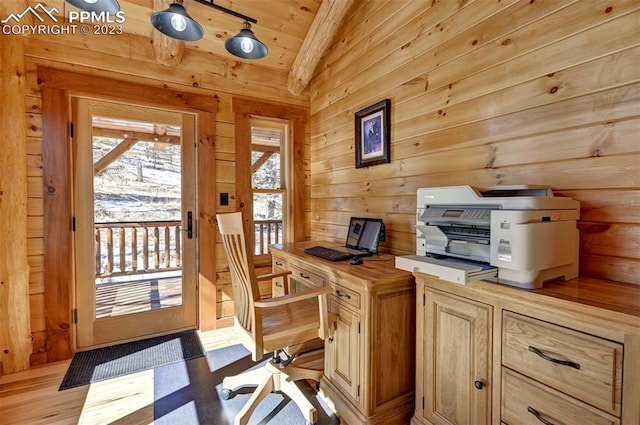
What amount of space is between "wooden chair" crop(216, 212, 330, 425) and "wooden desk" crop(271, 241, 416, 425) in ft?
0.48

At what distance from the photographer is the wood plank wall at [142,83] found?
2301mm

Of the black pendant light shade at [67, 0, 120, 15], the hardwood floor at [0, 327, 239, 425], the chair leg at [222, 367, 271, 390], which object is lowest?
the hardwood floor at [0, 327, 239, 425]

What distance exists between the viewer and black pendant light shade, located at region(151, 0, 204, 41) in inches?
76.8

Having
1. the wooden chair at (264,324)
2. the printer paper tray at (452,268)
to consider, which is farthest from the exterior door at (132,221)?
the printer paper tray at (452,268)

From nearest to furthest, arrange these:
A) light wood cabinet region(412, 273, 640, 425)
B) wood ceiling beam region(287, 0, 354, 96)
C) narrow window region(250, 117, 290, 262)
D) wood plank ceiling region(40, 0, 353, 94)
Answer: light wood cabinet region(412, 273, 640, 425) < wood plank ceiling region(40, 0, 353, 94) < wood ceiling beam region(287, 0, 354, 96) < narrow window region(250, 117, 290, 262)

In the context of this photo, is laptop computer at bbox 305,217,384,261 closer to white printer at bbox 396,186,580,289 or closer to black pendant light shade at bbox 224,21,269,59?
white printer at bbox 396,186,580,289

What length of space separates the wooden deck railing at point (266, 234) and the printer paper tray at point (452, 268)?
6.60 ft

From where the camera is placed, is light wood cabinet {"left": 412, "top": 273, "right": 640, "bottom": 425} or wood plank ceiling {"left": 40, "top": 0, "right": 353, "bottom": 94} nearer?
light wood cabinet {"left": 412, "top": 273, "right": 640, "bottom": 425}

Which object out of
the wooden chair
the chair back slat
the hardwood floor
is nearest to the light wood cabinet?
the wooden chair

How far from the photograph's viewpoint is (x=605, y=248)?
50.4 inches

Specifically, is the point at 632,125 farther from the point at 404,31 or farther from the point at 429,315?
the point at 404,31

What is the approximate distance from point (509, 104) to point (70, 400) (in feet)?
10.2

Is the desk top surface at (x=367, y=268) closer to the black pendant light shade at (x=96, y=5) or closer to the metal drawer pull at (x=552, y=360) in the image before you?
the metal drawer pull at (x=552, y=360)

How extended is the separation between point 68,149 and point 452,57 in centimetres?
290
